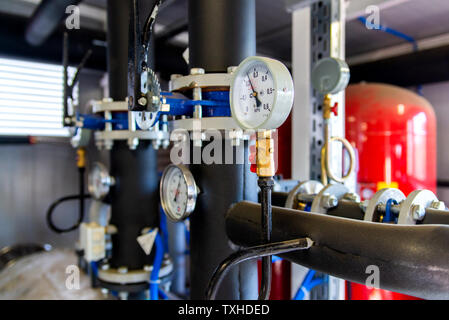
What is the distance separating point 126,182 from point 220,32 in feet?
2.74

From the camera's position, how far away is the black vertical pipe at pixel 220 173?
0.85m

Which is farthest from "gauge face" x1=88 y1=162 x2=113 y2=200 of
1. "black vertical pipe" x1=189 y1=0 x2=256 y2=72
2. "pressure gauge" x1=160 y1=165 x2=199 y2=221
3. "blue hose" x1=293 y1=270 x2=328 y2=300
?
"blue hose" x1=293 y1=270 x2=328 y2=300

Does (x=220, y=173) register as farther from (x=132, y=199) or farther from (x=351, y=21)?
(x=351, y=21)

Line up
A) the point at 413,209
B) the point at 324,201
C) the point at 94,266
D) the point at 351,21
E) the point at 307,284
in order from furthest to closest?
1. the point at 351,21
2. the point at 94,266
3. the point at 307,284
4. the point at 324,201
5. the point at 413,209

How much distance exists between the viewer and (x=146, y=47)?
2.40ft

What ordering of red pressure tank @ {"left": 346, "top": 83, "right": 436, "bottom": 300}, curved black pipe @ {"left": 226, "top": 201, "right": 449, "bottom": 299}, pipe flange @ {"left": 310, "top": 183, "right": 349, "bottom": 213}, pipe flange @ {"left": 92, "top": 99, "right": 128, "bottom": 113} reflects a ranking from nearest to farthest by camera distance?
curved black pipe @ {"left": 226, "top": 201, "right": 449, "bottom": 299} → pipe flange @ {"left": 310, "top": 183, "right": 349, "bottom": 213} → pipe flange @ {"left": 92, "top": 99, "right": 128, "bottom": 113} → red pressure tank @ {"left": 346, "top": 83, "right": 436, "bottom": 300}

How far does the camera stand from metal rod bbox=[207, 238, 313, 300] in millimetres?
586

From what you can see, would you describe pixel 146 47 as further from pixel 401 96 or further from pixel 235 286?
pixel 401 96

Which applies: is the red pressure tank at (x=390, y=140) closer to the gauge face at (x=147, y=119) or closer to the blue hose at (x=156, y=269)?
the blue hose at (x=156, y=269)

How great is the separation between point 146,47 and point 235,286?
62cm

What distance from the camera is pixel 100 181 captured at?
1436mm

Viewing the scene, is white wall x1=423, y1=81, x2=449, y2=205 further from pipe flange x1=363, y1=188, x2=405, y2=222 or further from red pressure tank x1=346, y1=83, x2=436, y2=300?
pipe flange x1=363, y1=188, x2=405, y2=222

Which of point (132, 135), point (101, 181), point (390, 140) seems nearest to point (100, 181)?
point (101, 181)

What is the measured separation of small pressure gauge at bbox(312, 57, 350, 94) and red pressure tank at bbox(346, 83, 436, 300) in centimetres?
81
